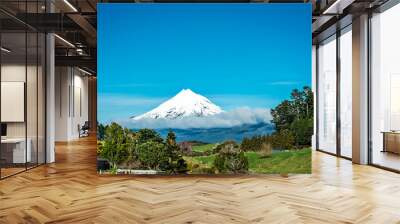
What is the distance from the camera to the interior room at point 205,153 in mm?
4379

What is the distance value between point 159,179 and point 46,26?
3.87 metres

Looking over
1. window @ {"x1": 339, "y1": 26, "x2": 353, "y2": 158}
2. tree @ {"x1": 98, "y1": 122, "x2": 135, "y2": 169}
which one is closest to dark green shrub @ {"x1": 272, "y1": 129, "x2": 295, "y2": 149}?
tree @ {"x1": 98, "y1": 122, "x2": 135, "y2": 169}

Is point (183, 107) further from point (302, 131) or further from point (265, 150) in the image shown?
point (302, 131)

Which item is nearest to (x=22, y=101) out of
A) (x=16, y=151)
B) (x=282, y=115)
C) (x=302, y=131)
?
(x=16, y=151)

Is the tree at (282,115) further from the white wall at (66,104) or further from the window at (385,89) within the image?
the white wall at (66,104)

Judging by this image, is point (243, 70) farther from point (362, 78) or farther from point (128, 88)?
point (362, 78)

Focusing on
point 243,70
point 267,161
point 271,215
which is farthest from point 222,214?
point 243,70

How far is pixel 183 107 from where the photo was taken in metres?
6.70

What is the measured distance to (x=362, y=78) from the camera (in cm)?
812

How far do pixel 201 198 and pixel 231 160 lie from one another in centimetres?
176

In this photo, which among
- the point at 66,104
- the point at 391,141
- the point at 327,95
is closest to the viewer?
the point at 391,141

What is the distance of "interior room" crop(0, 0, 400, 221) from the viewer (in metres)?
4.38

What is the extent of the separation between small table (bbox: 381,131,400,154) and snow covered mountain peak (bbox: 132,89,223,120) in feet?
10.3

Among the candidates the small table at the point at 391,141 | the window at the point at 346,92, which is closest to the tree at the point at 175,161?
the small table at the point at 391,141
